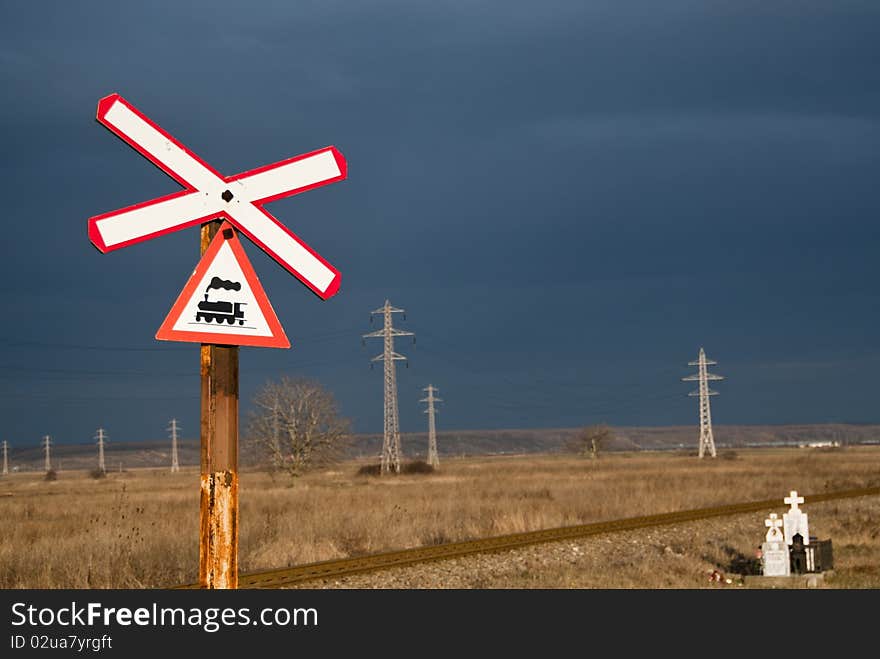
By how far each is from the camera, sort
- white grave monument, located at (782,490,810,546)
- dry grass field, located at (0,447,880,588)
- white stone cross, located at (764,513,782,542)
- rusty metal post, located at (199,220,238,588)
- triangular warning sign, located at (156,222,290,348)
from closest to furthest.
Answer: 1. triangular warning sign, located at (156,222,290,348)
2. rusty metal post, located at (199,220,238,588)
3. white stone cross, located at (764,513,782,542)
4. white grave monument, located at (782,490,810,546)
5. dry grass field, located at (0,447,880,588)

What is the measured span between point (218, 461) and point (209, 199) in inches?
50.5

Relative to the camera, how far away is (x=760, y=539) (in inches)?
872

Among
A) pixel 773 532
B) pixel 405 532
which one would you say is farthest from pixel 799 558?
pixel 405 532

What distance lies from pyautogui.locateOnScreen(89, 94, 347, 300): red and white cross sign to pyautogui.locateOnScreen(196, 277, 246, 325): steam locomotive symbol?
0.98 ft

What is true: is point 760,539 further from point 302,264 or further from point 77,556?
point 302,264

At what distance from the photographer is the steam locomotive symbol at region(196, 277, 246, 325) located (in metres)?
4.97

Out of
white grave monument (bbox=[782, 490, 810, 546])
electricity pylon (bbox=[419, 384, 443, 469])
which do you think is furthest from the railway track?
electricity pylon (bbox=[419, 384, 443, 469])

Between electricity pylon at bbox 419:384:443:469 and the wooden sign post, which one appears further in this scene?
electricity pylon at bbox 419:384:443:469

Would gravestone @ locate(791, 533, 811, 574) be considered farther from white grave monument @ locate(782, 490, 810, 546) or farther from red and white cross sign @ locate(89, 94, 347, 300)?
red and white cross sign @ locate(89, 94, 347, 300)

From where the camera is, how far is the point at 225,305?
5043 millimetres

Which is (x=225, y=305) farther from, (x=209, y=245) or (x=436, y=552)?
(x=436, y=552)
